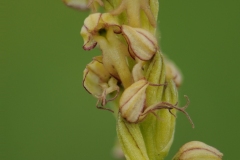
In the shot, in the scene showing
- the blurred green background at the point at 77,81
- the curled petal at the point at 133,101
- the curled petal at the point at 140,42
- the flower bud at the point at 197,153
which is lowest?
the blurred green background at the point at 77,81

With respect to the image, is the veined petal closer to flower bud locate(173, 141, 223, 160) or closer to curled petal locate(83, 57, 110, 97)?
curled petal locate(83, 57, 110, 97)

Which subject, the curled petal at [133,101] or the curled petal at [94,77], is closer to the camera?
the curled petal at [133,101]

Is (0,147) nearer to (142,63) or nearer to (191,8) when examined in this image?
(191,8)

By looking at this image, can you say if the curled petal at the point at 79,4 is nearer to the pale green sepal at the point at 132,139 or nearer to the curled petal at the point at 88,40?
the curled petal at the point at 88,40

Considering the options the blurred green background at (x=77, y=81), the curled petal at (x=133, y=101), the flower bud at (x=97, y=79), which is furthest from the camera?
the blurred green background at (x=77, y=81)

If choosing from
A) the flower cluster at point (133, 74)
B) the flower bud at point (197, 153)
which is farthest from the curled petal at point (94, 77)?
the flower bud at point (197, 153)

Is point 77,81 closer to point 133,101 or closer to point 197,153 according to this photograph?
point 197,153

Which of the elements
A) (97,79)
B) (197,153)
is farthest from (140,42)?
(197,153)

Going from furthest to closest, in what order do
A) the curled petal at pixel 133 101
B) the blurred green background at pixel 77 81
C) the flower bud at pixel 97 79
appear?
the blurred green background at pixel 77 81
the flower bud at pixel 97 79
the curled petal at pixel 133 101
